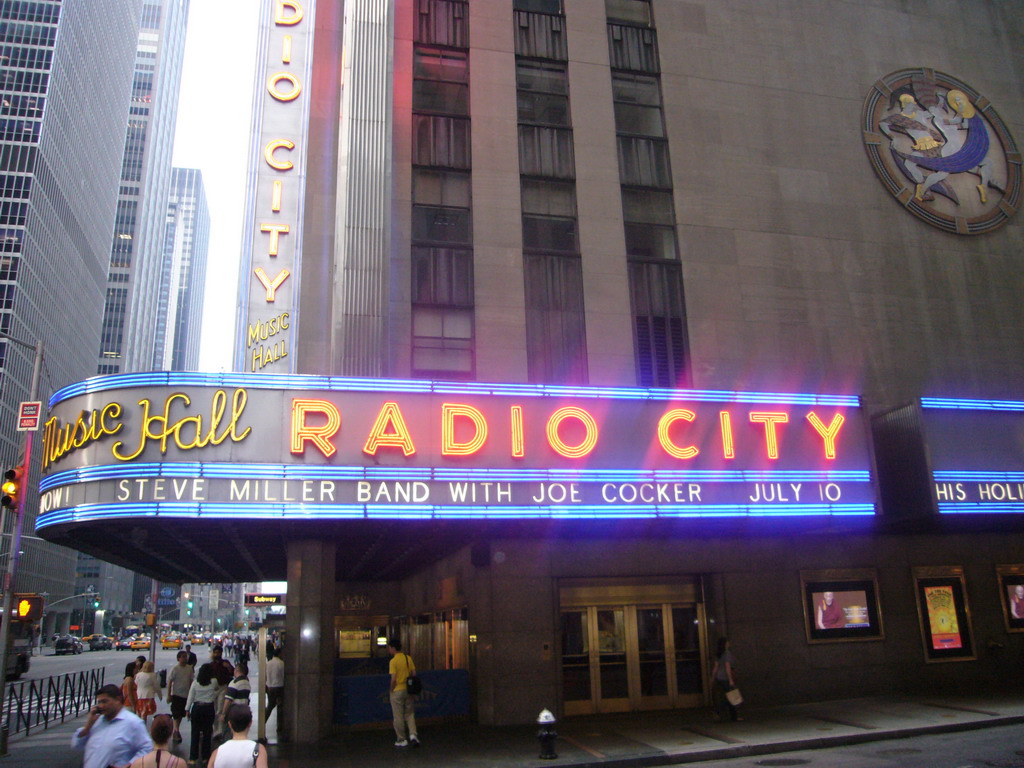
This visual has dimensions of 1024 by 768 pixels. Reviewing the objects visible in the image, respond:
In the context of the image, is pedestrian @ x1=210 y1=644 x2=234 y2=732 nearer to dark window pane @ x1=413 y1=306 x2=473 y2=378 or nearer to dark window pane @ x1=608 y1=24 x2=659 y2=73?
dark window pane @ x1=413 y1=306 x2=473 y2=378

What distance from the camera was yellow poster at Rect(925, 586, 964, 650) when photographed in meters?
21.9

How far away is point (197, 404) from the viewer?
1559cm

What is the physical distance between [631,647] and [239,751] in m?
14.9

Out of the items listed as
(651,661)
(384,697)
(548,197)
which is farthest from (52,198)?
(651,661)

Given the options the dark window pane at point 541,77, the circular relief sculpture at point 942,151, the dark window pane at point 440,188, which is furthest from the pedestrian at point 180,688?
the circular relief sculpture at point 942,151

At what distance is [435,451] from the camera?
16484mm

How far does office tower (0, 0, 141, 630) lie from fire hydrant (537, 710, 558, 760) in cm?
11481

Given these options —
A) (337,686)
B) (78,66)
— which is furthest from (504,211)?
(78,66)

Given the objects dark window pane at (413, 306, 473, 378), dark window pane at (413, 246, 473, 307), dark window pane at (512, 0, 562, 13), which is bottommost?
dark window pane at (413, 306, 473, 378)

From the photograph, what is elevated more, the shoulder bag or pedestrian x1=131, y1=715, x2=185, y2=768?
pedestrian x1=131, y1=715, x2=185, y2=768

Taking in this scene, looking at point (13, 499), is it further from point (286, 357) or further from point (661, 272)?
point (661, 272)

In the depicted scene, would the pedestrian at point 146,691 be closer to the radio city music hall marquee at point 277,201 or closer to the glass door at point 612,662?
the radio city music hall marquee at point 277,201

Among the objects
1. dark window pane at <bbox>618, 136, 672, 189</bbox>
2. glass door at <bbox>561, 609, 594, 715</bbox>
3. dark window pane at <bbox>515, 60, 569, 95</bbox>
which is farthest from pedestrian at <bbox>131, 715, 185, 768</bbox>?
dark window pane at <bbox>515, 60, 569, 95</bbox>

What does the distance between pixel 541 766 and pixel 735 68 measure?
Answer: 21.1 meters
